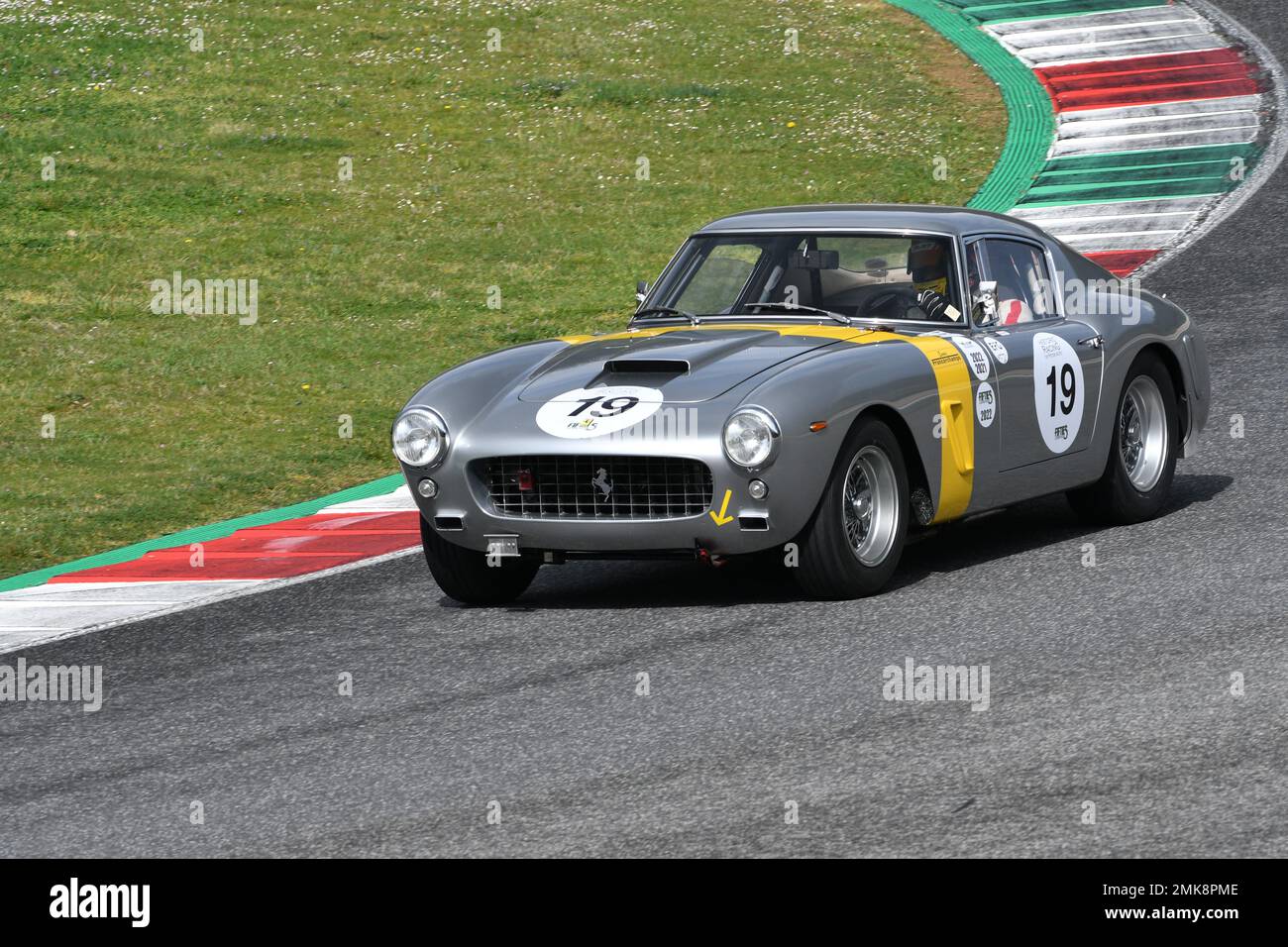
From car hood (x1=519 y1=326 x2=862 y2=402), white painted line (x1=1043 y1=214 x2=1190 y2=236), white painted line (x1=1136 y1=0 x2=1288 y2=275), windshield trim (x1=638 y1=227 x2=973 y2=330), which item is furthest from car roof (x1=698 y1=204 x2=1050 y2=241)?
white painted line (x1=1043 y1=214 x2=1190 y2=236)

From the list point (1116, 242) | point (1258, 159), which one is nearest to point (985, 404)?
point (1116, 242)

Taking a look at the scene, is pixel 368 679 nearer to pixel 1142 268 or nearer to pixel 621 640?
pixel 621 640

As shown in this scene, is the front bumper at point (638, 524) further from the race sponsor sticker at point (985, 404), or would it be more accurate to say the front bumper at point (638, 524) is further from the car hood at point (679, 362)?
the race sponsor sticker at point (985, 404)

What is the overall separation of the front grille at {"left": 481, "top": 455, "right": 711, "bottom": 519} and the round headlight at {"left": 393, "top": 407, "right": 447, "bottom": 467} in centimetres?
22

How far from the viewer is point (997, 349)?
795cm

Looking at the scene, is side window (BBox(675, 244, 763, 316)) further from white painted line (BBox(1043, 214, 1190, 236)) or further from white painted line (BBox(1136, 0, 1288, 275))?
white painted line (BBox(1043, 214, 1190, 236))

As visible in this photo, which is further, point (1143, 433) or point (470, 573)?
point (1143, 433)

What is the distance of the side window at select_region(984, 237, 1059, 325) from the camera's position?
8.34m

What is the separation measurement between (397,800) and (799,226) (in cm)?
391

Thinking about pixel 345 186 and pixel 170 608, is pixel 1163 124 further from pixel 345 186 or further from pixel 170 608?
pixel 170 608

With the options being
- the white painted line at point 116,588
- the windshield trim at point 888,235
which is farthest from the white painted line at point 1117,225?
the white painted line at point 116,588

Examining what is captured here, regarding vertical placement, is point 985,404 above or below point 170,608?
above

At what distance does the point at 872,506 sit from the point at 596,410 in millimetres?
1105

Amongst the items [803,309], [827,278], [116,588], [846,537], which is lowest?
[116,588]
